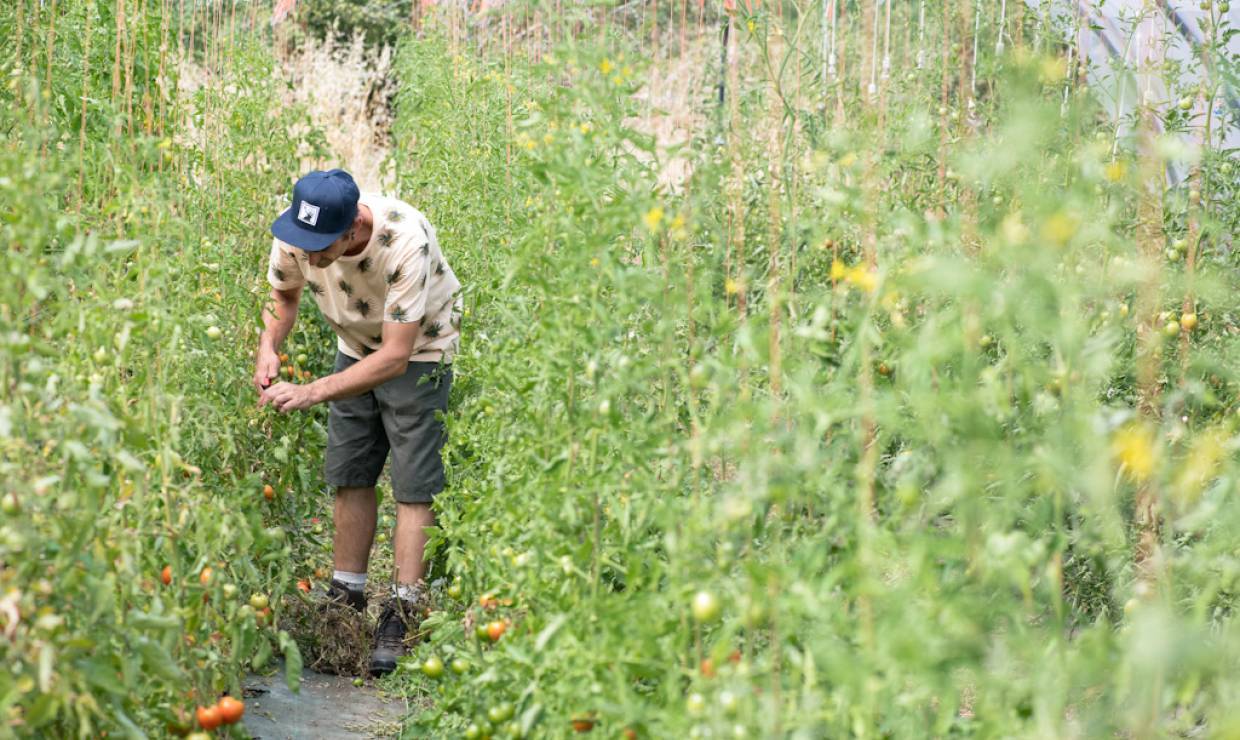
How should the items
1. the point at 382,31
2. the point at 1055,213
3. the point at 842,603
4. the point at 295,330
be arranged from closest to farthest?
1. the point at 1055,213
2. the point at 842,603
3. the point at 295,330
4. the point at 382,31

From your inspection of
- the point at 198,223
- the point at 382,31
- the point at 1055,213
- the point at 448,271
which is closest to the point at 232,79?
the point at 198,223

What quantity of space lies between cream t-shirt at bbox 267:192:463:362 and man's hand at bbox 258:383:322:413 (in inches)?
10.9

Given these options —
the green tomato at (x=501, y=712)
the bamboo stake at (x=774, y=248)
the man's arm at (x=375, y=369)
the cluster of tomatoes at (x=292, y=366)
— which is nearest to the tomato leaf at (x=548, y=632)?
the green tomato at (x=501, y=712)

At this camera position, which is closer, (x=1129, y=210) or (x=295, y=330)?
(x=1129, y=210)

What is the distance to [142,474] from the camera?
1988 mm

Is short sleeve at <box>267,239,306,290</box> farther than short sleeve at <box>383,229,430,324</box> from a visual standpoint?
Yes

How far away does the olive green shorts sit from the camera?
3.50 metres

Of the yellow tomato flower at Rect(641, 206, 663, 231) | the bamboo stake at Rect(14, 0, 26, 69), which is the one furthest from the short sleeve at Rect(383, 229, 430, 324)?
the yellow tomato flower at Rect(641, 206, 663, 231)

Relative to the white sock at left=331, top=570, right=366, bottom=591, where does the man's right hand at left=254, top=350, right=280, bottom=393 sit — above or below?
above

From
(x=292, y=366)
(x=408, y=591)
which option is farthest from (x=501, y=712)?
(x=292, y=366)

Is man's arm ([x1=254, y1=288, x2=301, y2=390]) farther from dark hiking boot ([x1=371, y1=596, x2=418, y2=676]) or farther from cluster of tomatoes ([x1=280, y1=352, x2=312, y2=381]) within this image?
dark hiking boot ([x1=371, y1=596, x2=418, y2=676])

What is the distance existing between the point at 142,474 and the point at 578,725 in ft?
2.54

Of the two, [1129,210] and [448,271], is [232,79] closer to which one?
[448,271]

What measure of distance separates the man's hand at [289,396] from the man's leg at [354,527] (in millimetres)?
461
